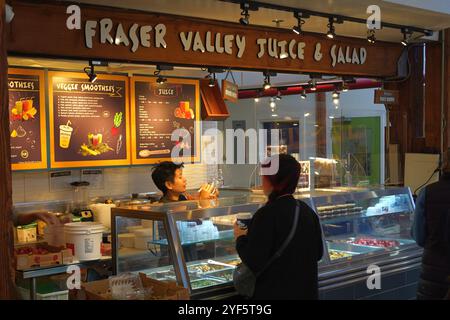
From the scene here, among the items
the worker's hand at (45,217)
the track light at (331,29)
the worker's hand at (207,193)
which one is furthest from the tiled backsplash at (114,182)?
the track light at (331,29)

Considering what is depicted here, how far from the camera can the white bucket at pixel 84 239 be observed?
4.92m

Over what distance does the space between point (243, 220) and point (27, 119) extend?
3.68 metres

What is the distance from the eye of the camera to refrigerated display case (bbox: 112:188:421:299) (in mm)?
3764

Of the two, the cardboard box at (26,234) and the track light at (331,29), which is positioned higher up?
the track light at (331,29)

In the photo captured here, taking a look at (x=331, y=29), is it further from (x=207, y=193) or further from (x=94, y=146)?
(x=94, y=146)

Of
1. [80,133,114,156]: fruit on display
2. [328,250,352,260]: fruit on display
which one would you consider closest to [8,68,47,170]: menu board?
[80,133,114,156]: fruit on display

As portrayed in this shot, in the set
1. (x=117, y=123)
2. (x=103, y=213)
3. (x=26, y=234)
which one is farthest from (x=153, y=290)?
(x=117, y=123)

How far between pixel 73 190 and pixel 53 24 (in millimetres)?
3529

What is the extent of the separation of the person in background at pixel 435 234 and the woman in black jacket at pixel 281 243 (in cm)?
112

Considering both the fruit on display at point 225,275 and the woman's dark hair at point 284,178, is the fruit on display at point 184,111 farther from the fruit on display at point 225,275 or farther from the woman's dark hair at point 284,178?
the woman's dark hair at point 284,178

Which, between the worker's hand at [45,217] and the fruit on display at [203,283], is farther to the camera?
the worker's hand at [45,217]
